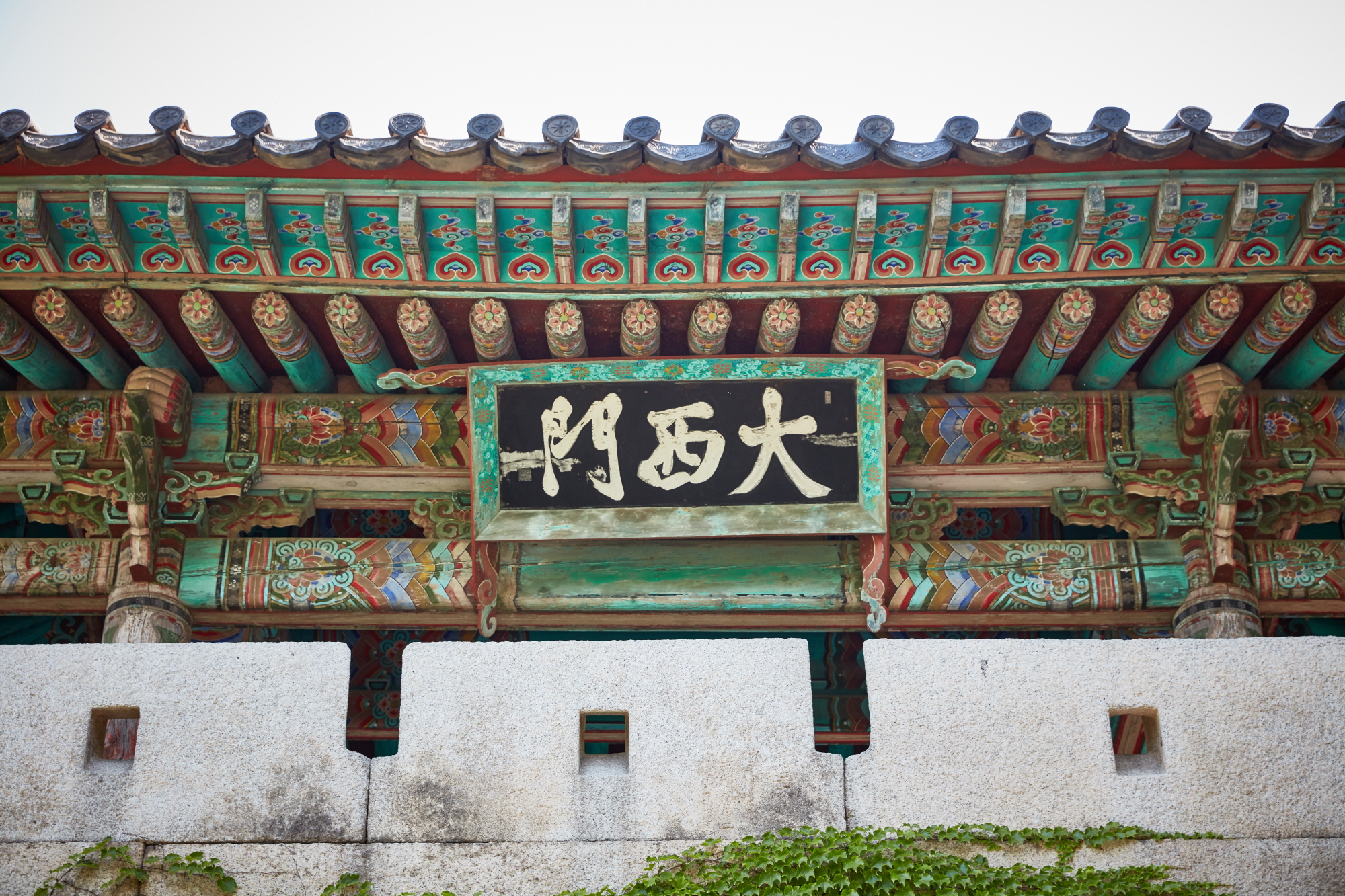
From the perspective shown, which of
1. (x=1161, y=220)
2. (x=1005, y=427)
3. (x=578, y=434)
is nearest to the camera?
(x=1161, y=220)

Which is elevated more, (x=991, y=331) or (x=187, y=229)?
(x=187, y=229)

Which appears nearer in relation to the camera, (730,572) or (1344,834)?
(1344,834)

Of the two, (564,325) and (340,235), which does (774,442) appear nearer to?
(564,325)

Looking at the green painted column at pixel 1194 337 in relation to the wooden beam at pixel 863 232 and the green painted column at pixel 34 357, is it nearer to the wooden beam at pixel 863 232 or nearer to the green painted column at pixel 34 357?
the wooden beam at pixel 863 232

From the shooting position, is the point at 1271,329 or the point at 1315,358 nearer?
the point at 1271,329

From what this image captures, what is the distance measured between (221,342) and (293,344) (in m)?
0.32

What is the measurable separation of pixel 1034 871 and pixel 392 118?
143 inches

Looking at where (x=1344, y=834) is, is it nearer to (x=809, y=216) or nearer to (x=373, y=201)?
(x=809, y=216)

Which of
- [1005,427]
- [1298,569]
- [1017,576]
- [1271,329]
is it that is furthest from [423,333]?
[1298,569]

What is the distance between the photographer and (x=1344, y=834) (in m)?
4.20

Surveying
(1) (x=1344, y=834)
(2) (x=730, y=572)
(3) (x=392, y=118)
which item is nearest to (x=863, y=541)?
(2) (x=730, y=572)

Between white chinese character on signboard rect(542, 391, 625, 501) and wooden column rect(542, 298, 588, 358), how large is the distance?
0.26 metres

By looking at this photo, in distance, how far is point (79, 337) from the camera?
5.75 meters

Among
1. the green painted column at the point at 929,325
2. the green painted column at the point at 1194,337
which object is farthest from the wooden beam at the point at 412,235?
the green painted column at the point at 1194,337
